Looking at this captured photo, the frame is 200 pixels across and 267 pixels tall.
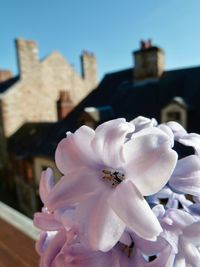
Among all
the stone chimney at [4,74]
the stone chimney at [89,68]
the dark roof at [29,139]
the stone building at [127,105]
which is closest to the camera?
the stone building at [127,105]

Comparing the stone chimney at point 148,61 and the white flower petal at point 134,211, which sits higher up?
the stone chimney at point 148,61

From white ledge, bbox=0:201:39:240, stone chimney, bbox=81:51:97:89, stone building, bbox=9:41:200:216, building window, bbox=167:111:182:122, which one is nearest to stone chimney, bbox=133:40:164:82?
stone building, bbox=9:41:200:216

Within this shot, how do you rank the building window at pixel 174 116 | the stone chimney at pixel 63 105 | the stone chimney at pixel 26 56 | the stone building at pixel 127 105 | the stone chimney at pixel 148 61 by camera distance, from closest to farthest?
1. the building window at pixel 174 116
2. the stone building at pixel 127 105
3. the stone chimney at pixel 148 61
4. the stone chimney at pixel 63 105
5. the stone chimney at pixel 26 56

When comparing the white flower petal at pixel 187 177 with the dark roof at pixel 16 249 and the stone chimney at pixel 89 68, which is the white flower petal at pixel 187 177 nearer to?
the dark roof at pixel 16 249

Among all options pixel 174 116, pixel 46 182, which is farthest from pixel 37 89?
pixel 46 182

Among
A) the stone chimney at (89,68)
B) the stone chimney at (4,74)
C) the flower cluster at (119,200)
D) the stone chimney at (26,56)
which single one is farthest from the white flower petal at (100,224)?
the stone chimney at (4,74)

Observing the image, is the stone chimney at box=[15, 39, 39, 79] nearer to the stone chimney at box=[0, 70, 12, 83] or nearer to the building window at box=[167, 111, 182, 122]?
the stone chimney at box=[0, 70, 12, 83]
